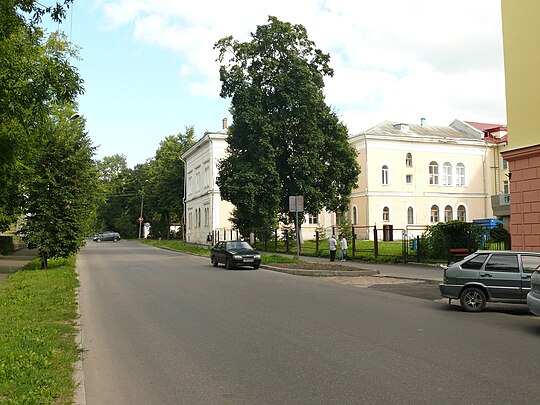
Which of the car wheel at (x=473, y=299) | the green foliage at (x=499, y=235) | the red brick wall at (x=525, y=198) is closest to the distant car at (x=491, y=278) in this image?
the car wheel at (x=473, y=299)

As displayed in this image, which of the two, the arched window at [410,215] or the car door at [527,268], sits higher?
the arched window at [410,215]

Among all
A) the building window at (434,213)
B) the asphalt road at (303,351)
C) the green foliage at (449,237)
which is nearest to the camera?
the asphalt road at (303,351)

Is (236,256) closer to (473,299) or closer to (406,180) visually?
(473,299)

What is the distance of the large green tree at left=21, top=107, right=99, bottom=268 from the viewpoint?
76.7 feet

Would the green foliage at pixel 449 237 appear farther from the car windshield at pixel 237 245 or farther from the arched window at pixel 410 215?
the arched window at pixel 410 215

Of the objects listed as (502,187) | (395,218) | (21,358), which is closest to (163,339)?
(21,358)

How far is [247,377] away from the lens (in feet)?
20.9

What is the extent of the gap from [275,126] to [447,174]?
3085cm

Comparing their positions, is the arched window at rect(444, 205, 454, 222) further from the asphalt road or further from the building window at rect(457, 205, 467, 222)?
the asphalt road

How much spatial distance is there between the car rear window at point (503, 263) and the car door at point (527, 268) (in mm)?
149

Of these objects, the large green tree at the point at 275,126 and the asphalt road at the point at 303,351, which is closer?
the asphalt road at the point at 303,351

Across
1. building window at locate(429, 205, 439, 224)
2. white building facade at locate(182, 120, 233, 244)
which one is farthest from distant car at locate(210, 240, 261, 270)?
building window at locate(429, 205, 439, 224)

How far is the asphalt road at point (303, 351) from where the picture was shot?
5723 mm

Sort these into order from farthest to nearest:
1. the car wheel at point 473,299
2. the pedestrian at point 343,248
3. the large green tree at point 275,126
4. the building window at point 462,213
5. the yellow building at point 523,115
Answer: the building window at point 462,213 → the large green tree at point 275,126 → the pedestrian at point 343,248 → the yellow building at point 523,115 → the car wheel at point 473,299
